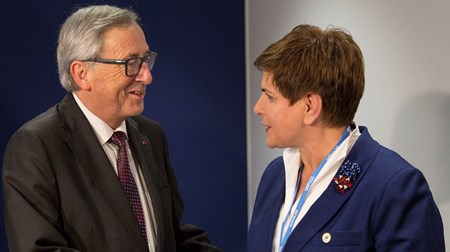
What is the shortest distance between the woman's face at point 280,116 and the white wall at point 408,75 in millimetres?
773

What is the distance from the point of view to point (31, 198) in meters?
1.88

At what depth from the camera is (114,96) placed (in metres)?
2.11

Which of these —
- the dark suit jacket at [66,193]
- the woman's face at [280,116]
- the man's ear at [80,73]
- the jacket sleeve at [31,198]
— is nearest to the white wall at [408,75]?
the woman's face at [280,116]

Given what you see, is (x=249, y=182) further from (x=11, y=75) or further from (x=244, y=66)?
(x=11, y=75)

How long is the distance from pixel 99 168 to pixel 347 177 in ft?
2.49

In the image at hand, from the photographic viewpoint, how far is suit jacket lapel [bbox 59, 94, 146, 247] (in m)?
2.02

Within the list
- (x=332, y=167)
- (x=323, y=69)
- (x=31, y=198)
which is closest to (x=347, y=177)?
(x=332, y=167)

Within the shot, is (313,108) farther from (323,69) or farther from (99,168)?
(99,168)

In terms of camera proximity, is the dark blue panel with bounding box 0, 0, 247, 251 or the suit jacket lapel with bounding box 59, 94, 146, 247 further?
the dark blue panel with bounding box 0, 0, 247, 251

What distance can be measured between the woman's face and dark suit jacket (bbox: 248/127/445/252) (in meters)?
0.16

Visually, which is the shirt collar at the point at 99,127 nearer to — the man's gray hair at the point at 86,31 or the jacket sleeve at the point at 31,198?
the man's gray hair at the point at 86,31

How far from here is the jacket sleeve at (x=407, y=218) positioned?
1618 millimetres

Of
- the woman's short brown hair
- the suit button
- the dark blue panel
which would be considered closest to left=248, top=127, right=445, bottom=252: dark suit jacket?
the suit button

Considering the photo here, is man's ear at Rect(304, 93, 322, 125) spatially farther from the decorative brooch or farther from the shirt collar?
the shirt collar
